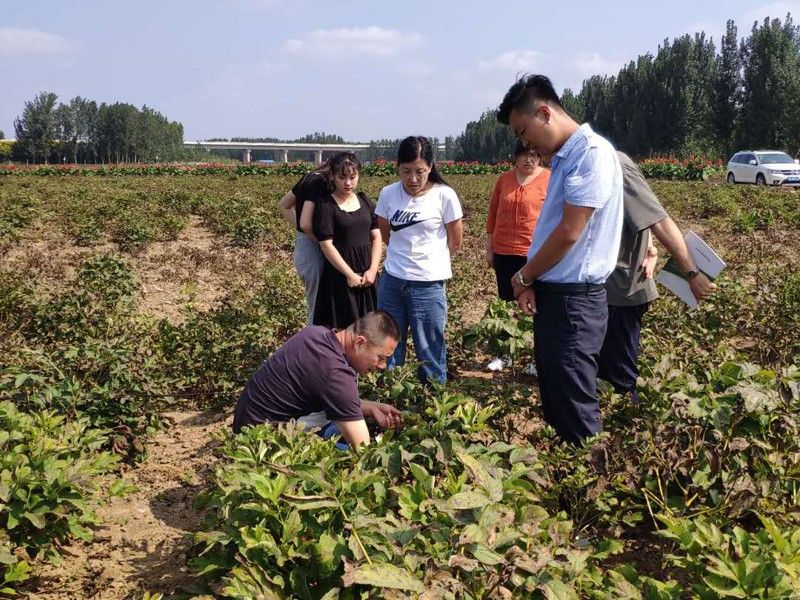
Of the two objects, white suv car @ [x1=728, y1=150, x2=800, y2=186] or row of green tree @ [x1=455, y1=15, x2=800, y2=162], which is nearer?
white suv car @ [x1=728, y1=150, x2=800, y2=186]

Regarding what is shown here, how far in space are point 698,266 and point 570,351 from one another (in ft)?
2.99

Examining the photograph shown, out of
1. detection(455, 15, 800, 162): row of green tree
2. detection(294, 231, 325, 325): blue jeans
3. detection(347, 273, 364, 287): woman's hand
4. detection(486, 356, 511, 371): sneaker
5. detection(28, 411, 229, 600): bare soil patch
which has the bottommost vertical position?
detection(28, 411, 229, 600): bare soil patch

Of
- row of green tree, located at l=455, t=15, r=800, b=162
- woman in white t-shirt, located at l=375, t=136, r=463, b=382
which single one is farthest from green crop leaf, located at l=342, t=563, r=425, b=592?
row of green tree, located at l=455, t=15, r=800, b=162

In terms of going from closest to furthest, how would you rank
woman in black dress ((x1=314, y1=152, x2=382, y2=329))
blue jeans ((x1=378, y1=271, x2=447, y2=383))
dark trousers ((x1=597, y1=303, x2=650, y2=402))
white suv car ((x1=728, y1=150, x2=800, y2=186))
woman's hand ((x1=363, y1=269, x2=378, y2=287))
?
dark trousers ((x1=597, y1=303, x2=650, y2=402)) < blue jeans ((x1=378, y1=271, x2=447, y2=383)) < woman in black dress ((x1=314, y1=152, x2=382, y2=329)) < woman's hand ((x1=363, y1=269, x2=378, y2=287)) < white suv car ((x1=728, y1=150, x2=800, y2=186))

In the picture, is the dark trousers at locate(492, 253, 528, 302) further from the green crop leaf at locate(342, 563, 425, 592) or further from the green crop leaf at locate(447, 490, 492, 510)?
the green crop leaf at locate(342, 563, 425, 592)

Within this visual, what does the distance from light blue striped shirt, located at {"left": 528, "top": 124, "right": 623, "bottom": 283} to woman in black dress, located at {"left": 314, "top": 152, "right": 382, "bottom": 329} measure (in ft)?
5.36

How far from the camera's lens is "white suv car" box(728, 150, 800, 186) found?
2195 cm

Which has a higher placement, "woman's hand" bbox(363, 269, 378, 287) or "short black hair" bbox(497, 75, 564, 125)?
"short black hair" bbox(497, 75, 564, 125)

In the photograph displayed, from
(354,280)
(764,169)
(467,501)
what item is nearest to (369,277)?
(354,280)

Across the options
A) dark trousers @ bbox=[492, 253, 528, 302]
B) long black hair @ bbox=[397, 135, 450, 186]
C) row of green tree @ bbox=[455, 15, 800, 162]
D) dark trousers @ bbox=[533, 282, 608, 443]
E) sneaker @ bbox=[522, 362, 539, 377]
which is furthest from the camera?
row of green tree @ bbox=[455, 15, 800, 162]

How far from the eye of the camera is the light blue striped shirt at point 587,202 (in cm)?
254

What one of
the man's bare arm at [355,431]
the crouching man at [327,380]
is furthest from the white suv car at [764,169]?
the man's bare arm at [355,431]

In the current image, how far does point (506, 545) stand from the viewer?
182 centimetres

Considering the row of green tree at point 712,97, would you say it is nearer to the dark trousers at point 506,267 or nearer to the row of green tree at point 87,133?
the dark trousers at point 506,267
